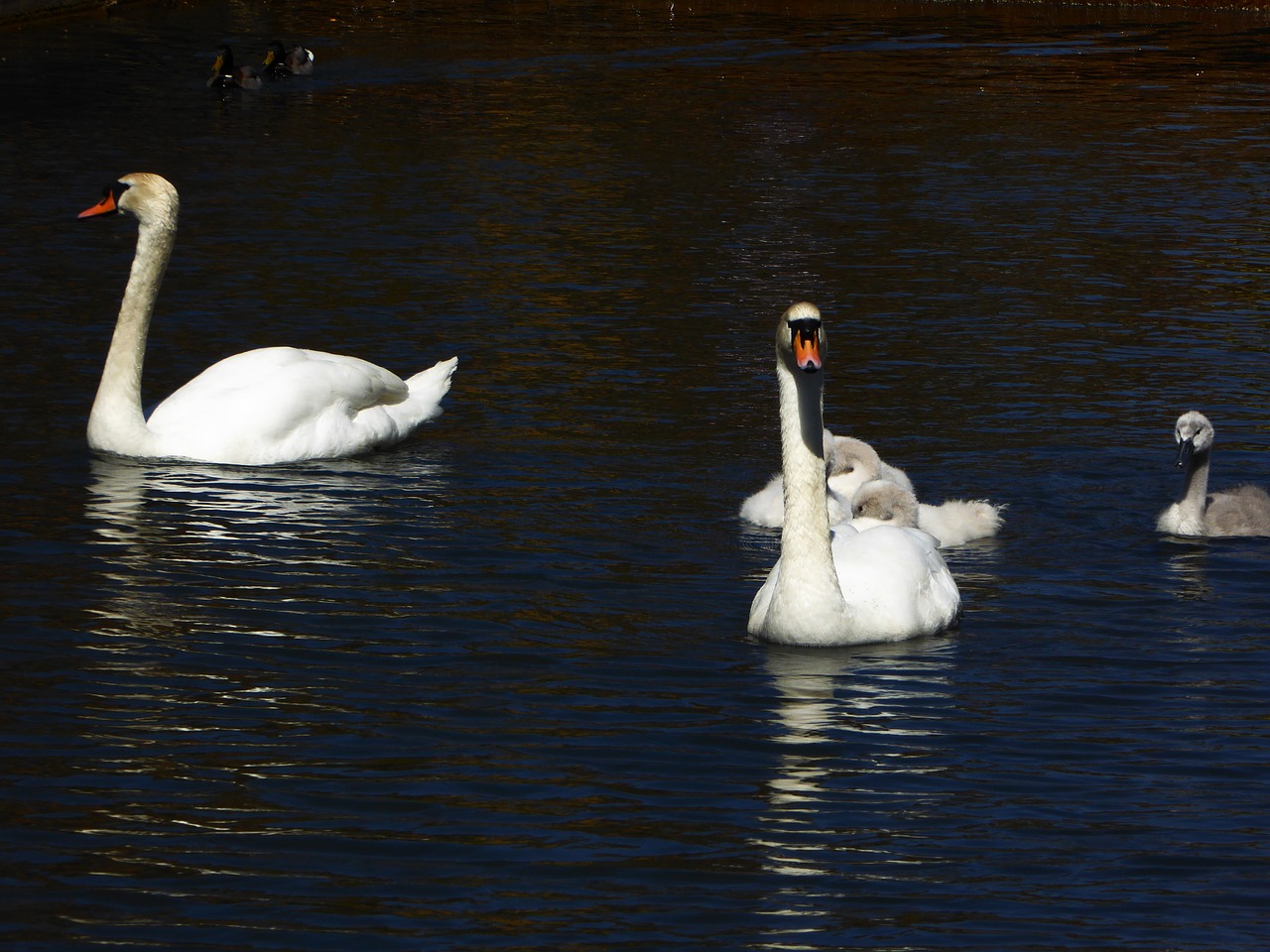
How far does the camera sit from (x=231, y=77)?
3123 cm

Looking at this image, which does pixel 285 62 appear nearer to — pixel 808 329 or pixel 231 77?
pixel 231 77

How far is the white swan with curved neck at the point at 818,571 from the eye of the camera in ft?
29.2

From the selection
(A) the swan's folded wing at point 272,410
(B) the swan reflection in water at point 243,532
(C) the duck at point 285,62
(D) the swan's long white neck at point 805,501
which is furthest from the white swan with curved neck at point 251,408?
(C) the duck at point 285,62

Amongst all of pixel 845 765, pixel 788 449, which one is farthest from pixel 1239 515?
pixel 845 765

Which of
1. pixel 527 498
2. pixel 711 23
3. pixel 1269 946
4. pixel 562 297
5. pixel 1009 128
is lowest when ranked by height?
pixel 1269 946

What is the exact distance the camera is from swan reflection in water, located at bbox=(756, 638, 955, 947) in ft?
22.4

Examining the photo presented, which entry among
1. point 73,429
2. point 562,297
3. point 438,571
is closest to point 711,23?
point 562,297

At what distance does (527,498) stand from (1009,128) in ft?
56.6

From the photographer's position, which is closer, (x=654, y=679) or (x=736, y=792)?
(x=736, y=792)

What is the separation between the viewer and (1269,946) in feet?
20.7

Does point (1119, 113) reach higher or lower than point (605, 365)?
higher

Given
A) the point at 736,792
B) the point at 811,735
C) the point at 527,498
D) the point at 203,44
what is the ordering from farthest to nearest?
1. the point at 203,44
2. the point at 527,498
3. the point at 811,735
4. the point at 736,792

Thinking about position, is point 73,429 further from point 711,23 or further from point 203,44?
point 711,23

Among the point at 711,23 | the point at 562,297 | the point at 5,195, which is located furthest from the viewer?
the point at 711,23
